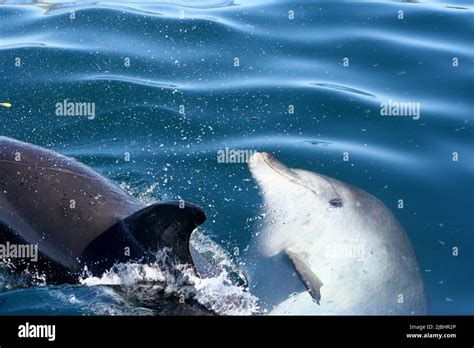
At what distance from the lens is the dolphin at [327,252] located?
328 inches

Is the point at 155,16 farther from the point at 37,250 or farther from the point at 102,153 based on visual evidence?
the point at 37,250

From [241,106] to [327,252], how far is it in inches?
180

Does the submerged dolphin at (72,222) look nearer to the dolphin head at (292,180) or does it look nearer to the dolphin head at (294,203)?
the dolphin head at (294,203)

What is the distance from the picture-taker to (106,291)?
25.1ft

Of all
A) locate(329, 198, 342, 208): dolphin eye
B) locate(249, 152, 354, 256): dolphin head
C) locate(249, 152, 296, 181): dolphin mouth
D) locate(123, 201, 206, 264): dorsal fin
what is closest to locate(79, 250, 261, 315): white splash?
locate(123, 201, 206, 264): dorsal fin

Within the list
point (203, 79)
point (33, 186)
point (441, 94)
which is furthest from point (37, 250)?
point (441, 94)

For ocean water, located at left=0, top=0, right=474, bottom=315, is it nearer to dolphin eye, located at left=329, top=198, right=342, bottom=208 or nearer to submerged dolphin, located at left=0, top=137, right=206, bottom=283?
submerged dolphin, located at left=0, top=137, right=206, bottom=283

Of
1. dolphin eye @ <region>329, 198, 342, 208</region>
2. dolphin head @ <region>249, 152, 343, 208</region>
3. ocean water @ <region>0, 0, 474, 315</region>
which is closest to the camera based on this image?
ocean water @ <region>0, 0, 474, 315</region>

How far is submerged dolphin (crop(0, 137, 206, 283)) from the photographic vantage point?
23.9 ft

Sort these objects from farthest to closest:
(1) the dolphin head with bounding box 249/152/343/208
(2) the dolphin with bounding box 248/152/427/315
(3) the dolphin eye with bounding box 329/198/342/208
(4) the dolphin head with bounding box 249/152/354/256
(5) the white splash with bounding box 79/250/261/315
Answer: (1) the dolphin head with bounding box 249/152/343/208
(3) the dolphin eye with bounding box 329/198/342/208
(4) the dolphin head with bounding box 249/152/354/256
(2) the dolphin with bounding box 248/152/427/315
(5) the white splash with bounding box 79/250/261/315

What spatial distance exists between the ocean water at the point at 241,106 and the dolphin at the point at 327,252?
330mm

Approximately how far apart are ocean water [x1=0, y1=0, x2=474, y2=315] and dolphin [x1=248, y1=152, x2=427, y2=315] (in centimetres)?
33

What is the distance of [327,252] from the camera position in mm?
9070

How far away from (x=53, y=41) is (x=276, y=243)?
7987 mm
